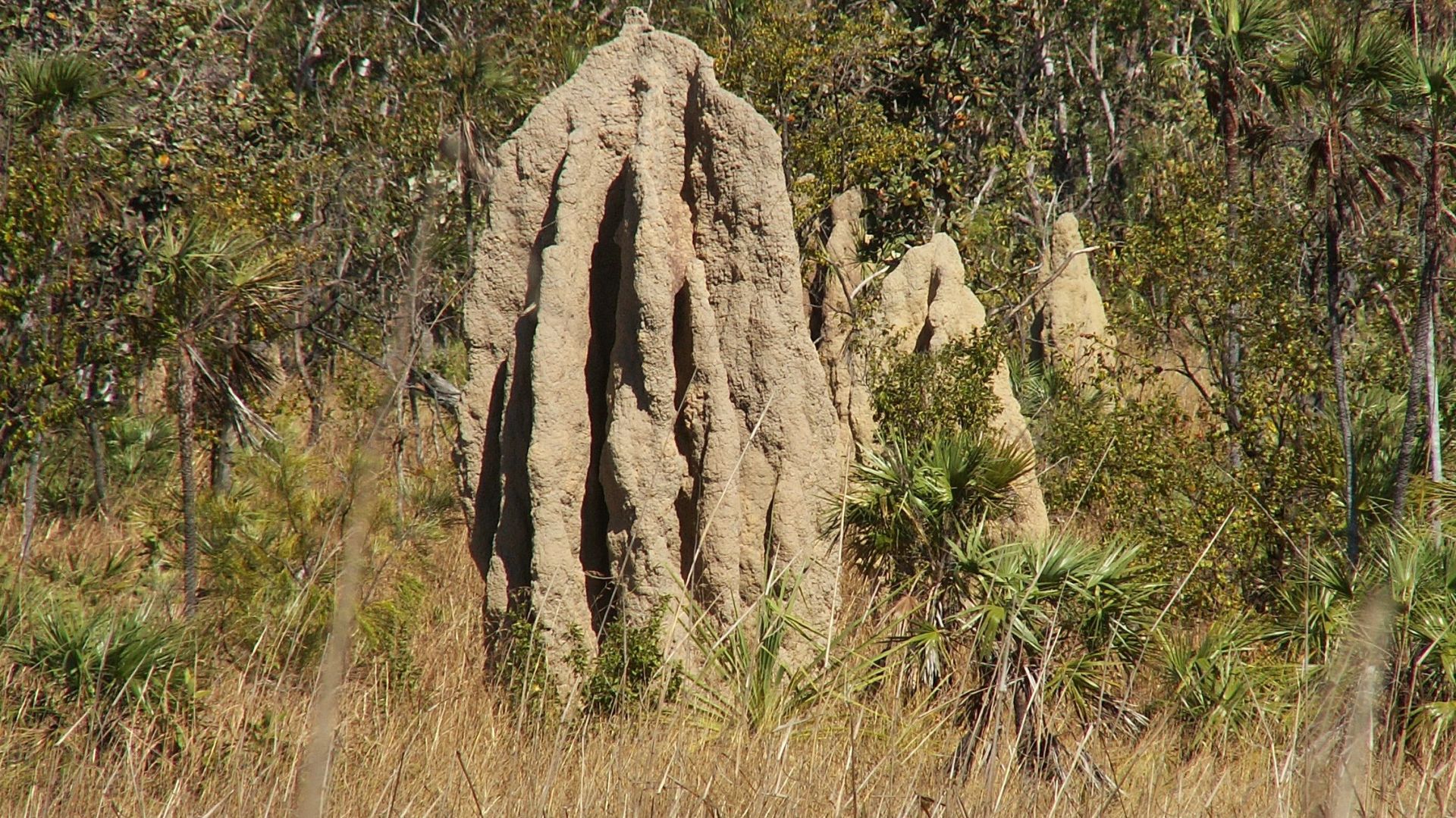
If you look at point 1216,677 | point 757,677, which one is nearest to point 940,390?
point 1216,677

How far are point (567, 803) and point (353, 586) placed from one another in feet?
10.2

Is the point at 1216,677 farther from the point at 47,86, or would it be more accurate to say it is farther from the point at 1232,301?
the point at 47,86

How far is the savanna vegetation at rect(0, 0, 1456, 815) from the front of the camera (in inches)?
161

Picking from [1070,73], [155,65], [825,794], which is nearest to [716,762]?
[825,794]

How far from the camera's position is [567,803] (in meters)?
4.04

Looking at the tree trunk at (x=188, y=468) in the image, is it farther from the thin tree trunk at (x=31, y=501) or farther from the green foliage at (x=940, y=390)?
the green foliage at (x=940, y=390)

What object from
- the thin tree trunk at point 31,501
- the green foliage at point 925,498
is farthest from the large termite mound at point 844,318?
the thin tree trunk at point 31,501

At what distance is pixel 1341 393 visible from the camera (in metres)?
7.93

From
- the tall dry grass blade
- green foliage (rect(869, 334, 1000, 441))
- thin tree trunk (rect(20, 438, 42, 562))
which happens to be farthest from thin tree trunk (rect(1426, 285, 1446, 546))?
thin tree trunk (rect(20, 438, 42, 562))

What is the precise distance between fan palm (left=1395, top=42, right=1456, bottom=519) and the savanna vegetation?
0.04 meters

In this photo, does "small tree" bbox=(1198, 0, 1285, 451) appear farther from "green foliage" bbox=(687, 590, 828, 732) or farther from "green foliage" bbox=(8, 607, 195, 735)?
"green foliage" bbox=(8, 607, 195, 735)

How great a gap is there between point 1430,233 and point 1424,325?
2.14 ft

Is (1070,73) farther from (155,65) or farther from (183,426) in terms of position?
(183,426)

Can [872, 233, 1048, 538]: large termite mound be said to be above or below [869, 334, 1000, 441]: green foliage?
above
